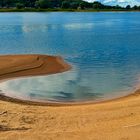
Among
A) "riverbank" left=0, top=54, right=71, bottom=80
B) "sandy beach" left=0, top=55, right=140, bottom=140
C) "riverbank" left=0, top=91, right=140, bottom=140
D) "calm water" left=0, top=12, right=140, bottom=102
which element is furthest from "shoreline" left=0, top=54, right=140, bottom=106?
"riverbank" left=0, top=91, right=140, bottom=140

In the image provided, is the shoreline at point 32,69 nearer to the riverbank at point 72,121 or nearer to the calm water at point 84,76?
the calm water at point 84,76

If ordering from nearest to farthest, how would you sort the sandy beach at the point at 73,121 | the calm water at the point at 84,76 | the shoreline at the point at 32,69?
the sandy beach at the point at 73,121
the shoreline at the point at 32,69
the calm water at the point at 84,76

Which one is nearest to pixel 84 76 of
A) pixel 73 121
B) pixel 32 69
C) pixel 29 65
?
pixel 32 69

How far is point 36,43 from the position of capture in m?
52.1

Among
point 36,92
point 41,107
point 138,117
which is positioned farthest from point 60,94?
point 138,117

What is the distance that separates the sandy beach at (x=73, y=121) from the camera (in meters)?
13.9

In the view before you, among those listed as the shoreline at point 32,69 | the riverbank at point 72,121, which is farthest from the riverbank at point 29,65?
the riverbank at point 72,121

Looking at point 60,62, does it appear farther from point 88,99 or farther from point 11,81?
point 88,99

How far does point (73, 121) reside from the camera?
16344mm

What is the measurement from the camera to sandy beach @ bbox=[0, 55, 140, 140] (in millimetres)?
13859

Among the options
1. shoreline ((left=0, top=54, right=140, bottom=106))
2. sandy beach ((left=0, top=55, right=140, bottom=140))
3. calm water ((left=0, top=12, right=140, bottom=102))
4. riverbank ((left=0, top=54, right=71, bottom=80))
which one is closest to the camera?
sandy beach ((left=0, top=55, right=140, bottom=140))

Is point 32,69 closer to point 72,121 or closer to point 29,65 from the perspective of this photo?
point 29,65

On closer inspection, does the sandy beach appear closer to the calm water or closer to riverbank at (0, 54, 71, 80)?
the calm water

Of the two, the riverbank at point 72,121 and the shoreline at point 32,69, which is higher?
the riverbank at point 72,121
